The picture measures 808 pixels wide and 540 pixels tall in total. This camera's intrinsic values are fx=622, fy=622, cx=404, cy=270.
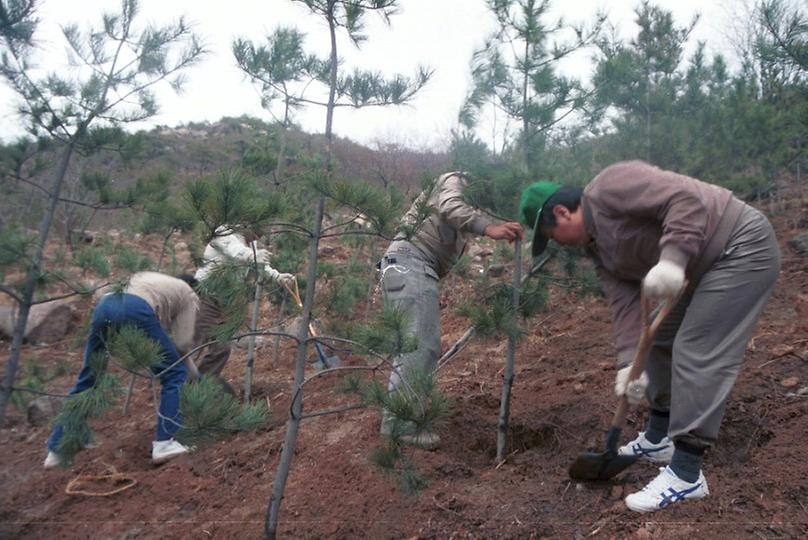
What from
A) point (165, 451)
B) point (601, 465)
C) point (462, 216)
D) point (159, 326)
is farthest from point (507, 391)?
point (165, 451)

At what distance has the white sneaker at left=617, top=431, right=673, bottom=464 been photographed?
2801mm

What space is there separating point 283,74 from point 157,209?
3.20 ft

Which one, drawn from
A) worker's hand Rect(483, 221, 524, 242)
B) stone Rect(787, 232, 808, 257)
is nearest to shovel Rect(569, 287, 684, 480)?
worker's hand Rect(483, 221, 524, 242)

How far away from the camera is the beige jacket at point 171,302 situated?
3.74 m

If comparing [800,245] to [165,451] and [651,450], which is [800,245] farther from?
[165,451]

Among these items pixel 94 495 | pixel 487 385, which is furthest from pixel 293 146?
pixel 94 495

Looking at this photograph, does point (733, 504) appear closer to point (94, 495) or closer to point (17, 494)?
point (94, 495)

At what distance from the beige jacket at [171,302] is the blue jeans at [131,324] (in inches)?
5.2

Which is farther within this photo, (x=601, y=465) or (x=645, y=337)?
(x=601, y=465)

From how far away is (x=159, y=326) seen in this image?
142 inches

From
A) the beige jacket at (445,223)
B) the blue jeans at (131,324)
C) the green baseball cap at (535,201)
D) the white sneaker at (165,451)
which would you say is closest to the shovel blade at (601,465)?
the green baseball cap at (535,201)

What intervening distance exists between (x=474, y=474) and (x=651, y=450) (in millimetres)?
818

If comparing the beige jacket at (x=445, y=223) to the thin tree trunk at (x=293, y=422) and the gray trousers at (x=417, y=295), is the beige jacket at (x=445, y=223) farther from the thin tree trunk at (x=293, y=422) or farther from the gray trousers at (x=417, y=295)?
the thin tree trunk at (x=293, y=422)

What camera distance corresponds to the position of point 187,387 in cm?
226
